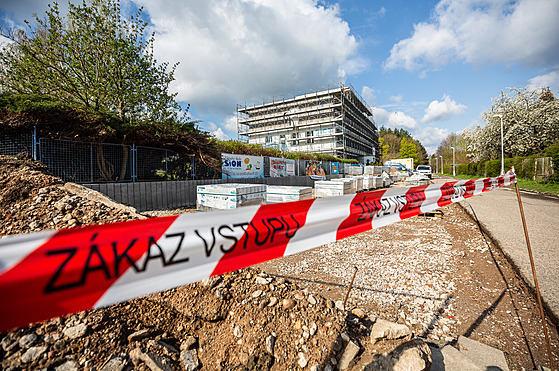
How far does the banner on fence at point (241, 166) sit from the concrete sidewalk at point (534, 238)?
40.1ft

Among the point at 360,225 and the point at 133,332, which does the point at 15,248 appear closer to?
the point at 133,332

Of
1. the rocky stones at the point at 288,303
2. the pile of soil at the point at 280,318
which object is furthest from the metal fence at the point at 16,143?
the rocky stones at the point at 288,303

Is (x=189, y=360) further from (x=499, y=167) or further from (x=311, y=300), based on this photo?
(x=499, y=167)

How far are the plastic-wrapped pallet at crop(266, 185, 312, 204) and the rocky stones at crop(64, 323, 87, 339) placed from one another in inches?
308

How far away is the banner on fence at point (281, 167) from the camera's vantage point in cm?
1811

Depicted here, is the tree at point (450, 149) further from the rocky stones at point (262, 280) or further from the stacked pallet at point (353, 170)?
the rocky stones at point (262, 280)

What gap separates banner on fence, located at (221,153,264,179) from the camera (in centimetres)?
1399

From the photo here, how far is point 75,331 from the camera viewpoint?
2074 millimetres

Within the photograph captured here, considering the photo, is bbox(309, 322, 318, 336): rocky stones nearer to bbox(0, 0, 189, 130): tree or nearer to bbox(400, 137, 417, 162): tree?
bbox(0, 0, 189, 130): tree

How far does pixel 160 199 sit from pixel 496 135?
136 feet

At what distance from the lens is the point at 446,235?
7055mm

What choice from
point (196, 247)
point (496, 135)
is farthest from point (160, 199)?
point (496, 135)

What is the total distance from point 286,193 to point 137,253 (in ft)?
28.5

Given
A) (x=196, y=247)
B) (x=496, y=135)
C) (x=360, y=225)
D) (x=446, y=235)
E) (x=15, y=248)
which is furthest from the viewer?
(x=496, y=135)
